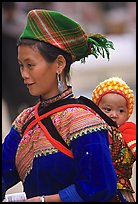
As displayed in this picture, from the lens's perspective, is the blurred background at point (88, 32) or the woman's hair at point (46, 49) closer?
the woman's hair at point (46, 49)

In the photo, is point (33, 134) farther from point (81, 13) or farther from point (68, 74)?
point (81, 13)

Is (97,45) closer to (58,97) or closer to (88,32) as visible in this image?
(58,97)

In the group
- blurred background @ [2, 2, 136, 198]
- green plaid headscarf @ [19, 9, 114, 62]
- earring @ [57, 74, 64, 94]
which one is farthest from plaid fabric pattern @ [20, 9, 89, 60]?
blurred background @ [2, 2, 136, 198]

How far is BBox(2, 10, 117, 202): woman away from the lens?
3.70 m

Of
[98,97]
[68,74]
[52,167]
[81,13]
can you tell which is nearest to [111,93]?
[98,97]

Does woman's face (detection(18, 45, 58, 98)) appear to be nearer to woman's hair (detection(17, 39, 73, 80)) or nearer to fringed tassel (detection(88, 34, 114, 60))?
woman's hair (detection(17, 39, 73, 80))

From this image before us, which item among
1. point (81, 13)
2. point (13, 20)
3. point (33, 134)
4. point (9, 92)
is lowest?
point (33, 134)

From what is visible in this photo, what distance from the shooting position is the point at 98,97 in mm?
4840

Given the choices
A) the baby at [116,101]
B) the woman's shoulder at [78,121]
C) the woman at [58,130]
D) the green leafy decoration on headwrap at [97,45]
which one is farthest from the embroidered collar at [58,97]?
the baby at [116,101]

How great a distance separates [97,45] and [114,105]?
2.58 feet

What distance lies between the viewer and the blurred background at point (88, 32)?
416 inches

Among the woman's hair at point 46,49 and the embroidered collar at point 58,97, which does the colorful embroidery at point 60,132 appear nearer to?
the embroidered collar at point 58,97

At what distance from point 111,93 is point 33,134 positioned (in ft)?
3.40

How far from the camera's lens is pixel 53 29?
3.90m
